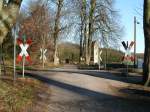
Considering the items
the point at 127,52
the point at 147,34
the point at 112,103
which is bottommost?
the point at 112,103

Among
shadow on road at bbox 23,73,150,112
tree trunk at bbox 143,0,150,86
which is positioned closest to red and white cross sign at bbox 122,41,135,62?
tree trunk at bbox 143,0,150,86

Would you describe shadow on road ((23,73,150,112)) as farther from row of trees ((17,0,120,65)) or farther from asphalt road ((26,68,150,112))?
row of trees ((17,0,120,65))

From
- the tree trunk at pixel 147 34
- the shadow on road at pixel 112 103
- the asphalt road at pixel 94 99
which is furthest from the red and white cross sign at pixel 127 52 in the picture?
the shadow on road at pixel 112 103

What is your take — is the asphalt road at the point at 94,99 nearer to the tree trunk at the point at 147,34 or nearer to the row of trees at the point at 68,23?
the tree trunk at the point at 147,34

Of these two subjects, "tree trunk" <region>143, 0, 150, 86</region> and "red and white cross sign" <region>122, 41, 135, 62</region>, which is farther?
"red and white cross sign" <region>122, 41, 135, 62</region>

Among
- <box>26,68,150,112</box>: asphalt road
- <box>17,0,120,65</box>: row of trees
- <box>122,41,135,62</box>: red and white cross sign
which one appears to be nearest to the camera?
<box>26,68,150,112</box>: asphalt road

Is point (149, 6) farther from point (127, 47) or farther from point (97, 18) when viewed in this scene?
point (97, 18)

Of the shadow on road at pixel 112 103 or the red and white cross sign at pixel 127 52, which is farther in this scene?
the red and white cross sign at pixel 127 52

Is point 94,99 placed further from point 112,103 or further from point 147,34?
point 147,34

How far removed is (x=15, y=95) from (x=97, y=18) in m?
50.7

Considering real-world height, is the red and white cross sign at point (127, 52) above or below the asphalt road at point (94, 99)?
above

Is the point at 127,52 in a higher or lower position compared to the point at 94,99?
higher

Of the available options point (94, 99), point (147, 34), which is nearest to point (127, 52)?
point (147, 34)

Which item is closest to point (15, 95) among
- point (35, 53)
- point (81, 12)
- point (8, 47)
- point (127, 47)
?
point (127, 47)
